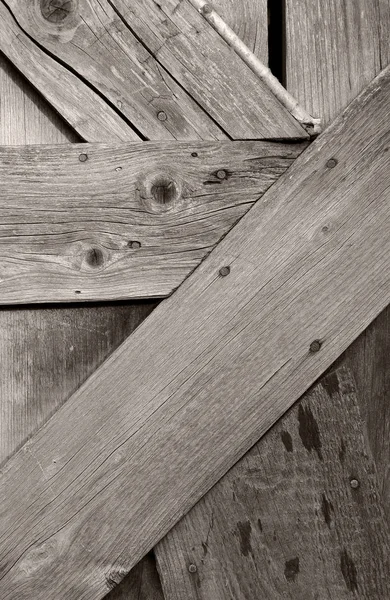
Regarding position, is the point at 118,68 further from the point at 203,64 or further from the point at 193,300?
the point at 193,300

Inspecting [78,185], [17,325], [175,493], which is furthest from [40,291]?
[175,493]

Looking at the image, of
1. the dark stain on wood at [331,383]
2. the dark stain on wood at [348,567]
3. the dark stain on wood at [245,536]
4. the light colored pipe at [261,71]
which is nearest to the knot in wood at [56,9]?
the light colored pipe at [261,71]

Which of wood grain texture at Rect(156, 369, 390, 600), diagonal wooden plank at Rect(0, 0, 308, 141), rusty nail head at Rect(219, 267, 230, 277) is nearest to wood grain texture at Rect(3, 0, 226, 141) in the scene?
diagonal wooden plank at Rect(0, 0, 308, 141)

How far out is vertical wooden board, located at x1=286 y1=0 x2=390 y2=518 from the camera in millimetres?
1964

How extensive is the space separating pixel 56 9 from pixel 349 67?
835mm

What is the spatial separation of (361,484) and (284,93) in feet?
3.59

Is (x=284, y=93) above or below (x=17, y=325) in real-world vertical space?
above

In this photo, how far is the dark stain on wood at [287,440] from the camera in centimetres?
191

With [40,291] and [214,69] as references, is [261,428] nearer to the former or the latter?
[40,291]

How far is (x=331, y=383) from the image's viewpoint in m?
1.92

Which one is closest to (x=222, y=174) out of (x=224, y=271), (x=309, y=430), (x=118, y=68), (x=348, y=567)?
(x=224, y=271)

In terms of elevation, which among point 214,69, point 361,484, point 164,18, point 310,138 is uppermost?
point 164,18

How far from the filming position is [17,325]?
1957 mm

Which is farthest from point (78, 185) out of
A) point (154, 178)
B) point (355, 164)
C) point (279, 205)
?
point (355, 164)
